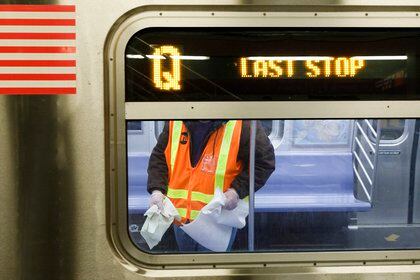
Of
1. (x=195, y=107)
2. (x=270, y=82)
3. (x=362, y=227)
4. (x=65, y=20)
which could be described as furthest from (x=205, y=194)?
(x=65, y=20)

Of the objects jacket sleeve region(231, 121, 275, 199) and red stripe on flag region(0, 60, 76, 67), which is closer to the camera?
red stripe on flag region(0, 60, 76, 67)

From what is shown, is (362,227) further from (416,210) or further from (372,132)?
(372,132)

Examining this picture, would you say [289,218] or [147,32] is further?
[289,218]

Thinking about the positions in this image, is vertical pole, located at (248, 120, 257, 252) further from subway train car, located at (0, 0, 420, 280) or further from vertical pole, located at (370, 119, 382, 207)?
vertical pole, located at (370, 119, 382, 207)

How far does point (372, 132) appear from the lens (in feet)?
7.36

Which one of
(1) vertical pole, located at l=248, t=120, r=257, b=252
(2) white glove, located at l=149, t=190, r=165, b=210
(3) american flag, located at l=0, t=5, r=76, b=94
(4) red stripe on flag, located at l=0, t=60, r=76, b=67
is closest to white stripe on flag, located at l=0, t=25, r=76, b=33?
(3) american flag, located at l=0, t=5, r=76, b=94

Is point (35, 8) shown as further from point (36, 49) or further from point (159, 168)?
point (159, 168)

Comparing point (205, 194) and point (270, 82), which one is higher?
point (270, 82)

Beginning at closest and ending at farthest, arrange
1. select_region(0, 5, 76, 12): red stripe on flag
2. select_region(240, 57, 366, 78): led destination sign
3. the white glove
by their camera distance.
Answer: select_region(0, 5, 76, 12): red stripe on flag
select_region(240, 57, 366, 78): led destination sign
the white glove

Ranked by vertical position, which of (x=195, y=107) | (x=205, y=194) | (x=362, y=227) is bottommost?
(x=362, y=227)

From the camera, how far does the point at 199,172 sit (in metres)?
2.17

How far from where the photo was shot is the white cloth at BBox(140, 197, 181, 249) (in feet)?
6.97

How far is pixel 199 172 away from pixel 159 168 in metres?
0.17

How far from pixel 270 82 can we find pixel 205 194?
55 cm
